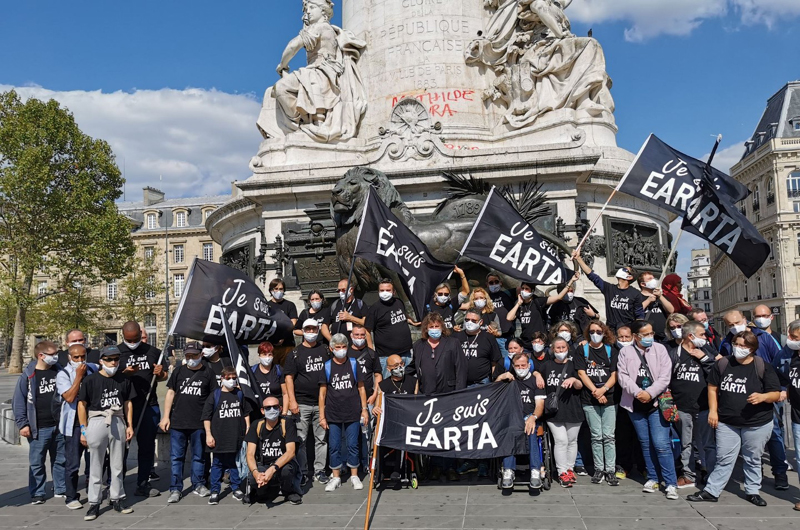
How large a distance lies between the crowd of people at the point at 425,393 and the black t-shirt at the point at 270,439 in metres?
0.01

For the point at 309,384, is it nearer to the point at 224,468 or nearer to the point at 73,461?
the point at 224,468

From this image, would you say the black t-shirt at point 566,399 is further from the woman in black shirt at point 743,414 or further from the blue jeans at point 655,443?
the woman in black shirt at point 743,414

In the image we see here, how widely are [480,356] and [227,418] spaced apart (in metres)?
2.90

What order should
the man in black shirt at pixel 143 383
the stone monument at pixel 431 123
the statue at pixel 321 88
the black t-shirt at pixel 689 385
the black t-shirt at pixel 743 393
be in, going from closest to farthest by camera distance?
the black t-shirt at pixel 743 393, the black t-shirt at pixel 689 385, the man in black shirt at pixel 143 383, the stone monument at pixel 431 123, the statue at pixel 321 88

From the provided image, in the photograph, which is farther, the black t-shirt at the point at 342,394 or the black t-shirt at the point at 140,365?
the black t-shirt at the point at 140,365

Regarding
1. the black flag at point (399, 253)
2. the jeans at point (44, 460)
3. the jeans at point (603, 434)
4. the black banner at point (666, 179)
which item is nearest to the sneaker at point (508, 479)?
the jeans at point (603, 434)

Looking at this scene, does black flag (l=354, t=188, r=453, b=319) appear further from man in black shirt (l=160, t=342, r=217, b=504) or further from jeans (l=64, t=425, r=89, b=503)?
jeans (l=64, t=425, r=89, b=503)

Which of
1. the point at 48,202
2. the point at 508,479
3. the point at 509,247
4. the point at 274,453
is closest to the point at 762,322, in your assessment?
the point at 509,247

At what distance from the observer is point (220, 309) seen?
8883mm

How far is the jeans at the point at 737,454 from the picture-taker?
7449 mm

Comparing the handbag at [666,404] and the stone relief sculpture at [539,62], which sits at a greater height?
the stone relief sculpture at [539,62]

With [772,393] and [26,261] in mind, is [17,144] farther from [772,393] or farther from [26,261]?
[772,393]

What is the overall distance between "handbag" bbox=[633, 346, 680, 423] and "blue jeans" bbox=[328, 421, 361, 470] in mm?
3207

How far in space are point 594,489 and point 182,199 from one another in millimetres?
79793
